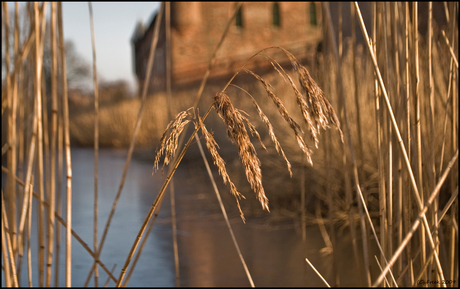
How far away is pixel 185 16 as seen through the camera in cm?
1219

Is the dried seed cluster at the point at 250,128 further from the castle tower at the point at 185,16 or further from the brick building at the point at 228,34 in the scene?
the castle tower at the point at 185,16

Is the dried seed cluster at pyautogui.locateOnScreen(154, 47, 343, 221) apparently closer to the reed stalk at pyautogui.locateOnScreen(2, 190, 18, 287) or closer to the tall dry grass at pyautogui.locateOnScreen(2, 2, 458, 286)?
the tall dry grass at pyautogui.locateOnScreen(2, 2, 458, 286)

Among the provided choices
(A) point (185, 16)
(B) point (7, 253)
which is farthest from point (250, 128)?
(A) point (185, 16)

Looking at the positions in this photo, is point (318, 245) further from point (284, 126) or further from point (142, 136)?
point (142, 136)

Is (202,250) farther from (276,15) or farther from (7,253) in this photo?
(276,15)

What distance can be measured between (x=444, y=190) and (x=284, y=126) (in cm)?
79

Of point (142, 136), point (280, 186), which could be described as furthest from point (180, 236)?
point (142, 136)

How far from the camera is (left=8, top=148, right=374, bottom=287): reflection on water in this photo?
132 cm

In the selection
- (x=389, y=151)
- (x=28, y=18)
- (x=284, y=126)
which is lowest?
(x=284, y=126)

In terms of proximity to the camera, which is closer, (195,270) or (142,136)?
(195,270)

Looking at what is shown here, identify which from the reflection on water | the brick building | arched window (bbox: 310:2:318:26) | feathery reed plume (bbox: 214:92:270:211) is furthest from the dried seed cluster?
arched window (bbox: 310:2:318:26)

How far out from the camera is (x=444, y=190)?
1.69m

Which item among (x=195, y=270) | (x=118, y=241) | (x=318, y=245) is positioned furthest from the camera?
(x=118, y=241)

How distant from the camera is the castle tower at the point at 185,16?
12.1 metres
